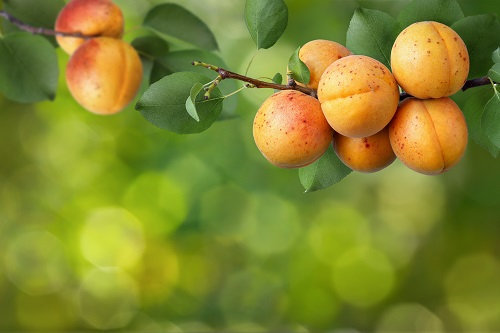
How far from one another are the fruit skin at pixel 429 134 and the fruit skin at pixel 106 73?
1.07ft

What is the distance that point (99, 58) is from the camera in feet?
2.10

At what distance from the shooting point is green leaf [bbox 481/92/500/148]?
0.41 m

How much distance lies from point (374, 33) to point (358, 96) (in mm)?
76

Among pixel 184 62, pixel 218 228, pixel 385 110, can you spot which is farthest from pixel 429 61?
pixel 218 228

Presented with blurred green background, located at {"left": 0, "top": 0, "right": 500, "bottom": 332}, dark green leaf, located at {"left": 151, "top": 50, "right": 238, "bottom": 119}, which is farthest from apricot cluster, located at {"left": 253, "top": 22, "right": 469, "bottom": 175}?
blurred green background, located at {"left": 0, "top": 0, "right": 500, "bottom": 332}

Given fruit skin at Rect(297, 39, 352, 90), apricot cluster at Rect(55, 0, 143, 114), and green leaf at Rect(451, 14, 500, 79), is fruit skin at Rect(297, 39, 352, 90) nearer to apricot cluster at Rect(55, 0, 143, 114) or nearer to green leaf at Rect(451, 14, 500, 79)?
green leaf at Rect(451, 14, 500, 79)

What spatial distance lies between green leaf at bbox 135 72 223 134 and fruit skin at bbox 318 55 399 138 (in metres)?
0.08

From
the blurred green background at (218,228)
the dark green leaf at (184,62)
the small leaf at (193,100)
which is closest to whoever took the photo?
the small leaf at (193,100)

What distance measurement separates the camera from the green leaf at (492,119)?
41cm

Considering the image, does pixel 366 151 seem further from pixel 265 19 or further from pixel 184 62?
pixel 184 62

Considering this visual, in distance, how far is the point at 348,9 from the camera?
2109 millimetres

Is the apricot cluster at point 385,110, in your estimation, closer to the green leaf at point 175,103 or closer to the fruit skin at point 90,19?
the green leaf at point 175,103

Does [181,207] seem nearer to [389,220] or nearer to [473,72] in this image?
[389,220]

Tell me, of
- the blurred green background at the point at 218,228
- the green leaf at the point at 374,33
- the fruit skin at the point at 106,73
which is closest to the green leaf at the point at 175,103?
the green leaf at the point at 374,33
